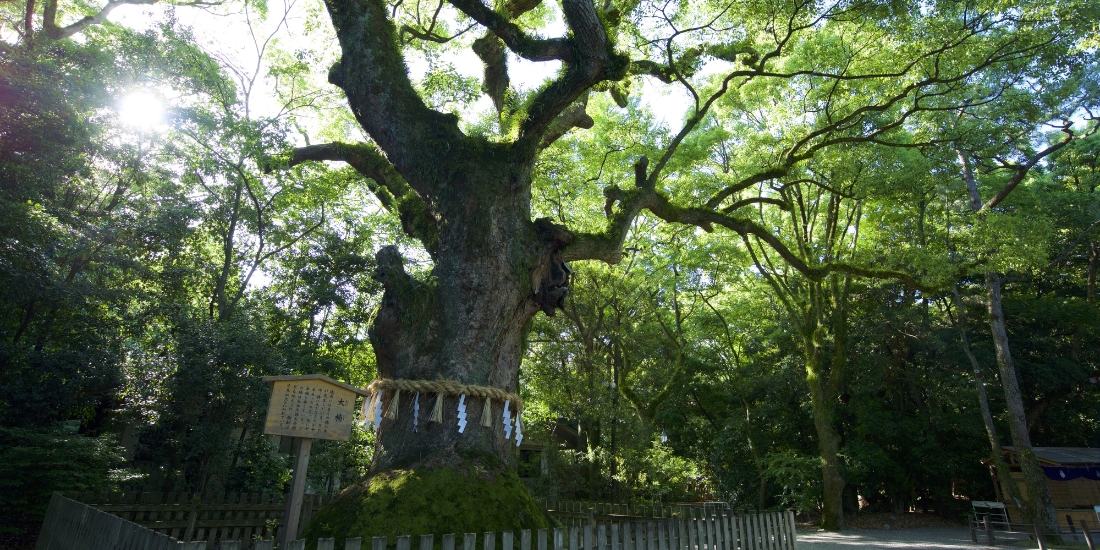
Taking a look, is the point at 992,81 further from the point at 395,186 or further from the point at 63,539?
the point at 63,539

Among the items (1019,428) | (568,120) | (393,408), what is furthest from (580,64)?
(1019,428)

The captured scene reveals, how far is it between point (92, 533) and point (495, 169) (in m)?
4.39

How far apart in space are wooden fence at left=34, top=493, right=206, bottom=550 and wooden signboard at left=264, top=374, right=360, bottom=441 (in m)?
0.99

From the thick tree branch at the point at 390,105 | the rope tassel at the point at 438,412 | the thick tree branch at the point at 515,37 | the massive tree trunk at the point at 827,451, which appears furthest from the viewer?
the massive tree trunk at the point at 827,451

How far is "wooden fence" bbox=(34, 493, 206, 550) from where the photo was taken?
3.26 meters

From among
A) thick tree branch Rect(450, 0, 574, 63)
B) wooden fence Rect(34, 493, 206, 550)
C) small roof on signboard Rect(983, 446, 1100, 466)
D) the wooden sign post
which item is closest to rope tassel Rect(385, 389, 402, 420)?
the wooden sign post

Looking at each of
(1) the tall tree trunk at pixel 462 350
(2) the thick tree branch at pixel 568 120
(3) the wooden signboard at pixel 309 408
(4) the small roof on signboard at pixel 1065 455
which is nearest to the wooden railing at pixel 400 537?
(1) the tall tree trunk at pixel 462 350

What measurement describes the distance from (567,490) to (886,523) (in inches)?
360

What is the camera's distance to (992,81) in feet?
35.5

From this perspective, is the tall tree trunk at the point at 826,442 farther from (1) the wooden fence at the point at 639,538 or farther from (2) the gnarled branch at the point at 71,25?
(2) the gnarled branch at the point at 71,25

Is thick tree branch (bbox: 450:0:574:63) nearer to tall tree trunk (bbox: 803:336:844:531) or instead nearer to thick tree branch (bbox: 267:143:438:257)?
thick tree branch (bbox: 267:143:438:257)

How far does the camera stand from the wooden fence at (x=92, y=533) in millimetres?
3260

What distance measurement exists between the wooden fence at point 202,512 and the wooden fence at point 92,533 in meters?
0.84

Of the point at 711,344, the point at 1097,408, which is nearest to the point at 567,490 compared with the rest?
the point at 711,344
